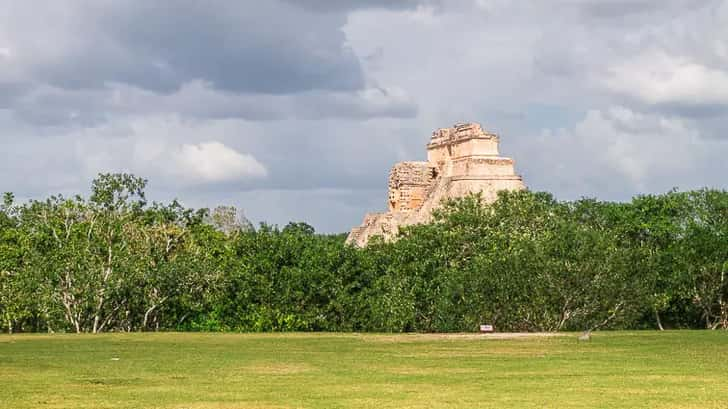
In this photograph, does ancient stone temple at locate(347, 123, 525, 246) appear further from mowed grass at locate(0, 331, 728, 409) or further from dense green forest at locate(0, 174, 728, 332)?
mowed grass at locate(0, 331, 728, 409)

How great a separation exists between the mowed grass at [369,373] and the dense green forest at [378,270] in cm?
717

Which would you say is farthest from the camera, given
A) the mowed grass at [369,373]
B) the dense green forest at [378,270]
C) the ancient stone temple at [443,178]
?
the ancient stone temple at [443,178]

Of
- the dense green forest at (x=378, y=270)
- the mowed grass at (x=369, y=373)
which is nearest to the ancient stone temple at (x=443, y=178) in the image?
the dense green forest at (x=378, y=270)

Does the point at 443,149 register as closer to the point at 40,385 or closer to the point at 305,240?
the point at 305,240

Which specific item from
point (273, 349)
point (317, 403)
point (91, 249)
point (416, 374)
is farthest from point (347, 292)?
point (317, 403)

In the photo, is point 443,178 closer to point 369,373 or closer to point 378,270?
point 378,270

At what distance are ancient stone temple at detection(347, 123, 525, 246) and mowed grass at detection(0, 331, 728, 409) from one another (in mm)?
18805

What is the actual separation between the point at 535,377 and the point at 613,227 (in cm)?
2512

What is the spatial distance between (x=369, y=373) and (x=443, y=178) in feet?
99.6

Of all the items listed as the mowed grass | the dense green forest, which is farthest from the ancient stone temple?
the mowed grass

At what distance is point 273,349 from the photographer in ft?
85.3

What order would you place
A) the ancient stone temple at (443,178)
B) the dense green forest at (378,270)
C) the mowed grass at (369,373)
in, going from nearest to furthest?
the mowed grass at (369,373)
the dense green forest at (378,270)
the ancient stone temple at (443,178)

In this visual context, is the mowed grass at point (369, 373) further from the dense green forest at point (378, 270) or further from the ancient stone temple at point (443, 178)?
the ancient stone temple at point (443, 178)

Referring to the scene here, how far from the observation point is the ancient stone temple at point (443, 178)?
4778 centimetres
